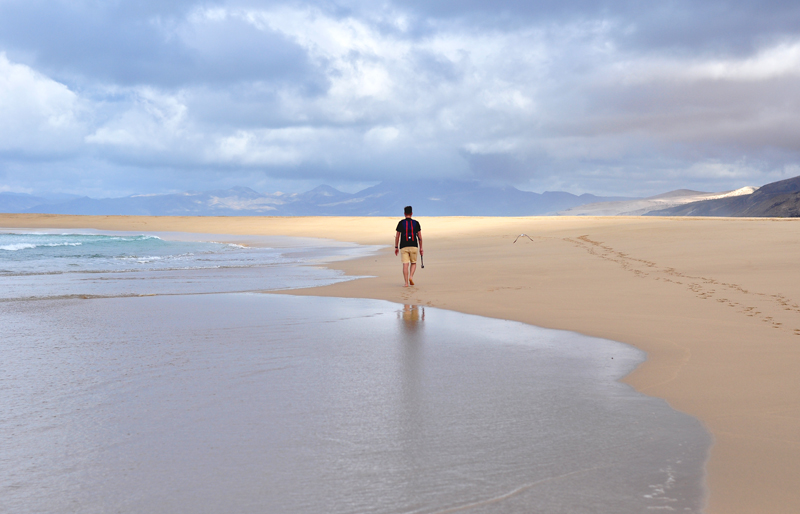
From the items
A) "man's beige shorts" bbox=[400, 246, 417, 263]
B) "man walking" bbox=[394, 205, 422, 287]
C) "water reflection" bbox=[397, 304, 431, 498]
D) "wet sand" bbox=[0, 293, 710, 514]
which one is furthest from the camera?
"man's beige shorts" bbox=[400, 246, 417, 263]

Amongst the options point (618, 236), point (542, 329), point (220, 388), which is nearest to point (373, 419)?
point (220, 388)

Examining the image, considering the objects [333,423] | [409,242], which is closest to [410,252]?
[409,242]

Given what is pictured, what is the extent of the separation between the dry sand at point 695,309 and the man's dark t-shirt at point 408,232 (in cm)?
111

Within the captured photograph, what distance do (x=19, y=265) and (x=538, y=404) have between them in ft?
73.9

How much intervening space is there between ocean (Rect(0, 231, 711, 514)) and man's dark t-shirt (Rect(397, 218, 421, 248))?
581 cm

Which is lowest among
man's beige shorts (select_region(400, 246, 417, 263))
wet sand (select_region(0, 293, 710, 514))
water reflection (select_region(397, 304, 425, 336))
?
wet sand (select_region(0, 293, 710, 514))

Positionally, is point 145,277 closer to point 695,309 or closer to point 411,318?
point 411,318

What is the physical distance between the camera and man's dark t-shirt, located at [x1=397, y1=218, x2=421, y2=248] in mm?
14039

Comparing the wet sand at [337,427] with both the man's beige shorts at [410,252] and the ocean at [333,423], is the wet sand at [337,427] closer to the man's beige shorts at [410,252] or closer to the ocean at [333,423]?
the ocean at [333,423]

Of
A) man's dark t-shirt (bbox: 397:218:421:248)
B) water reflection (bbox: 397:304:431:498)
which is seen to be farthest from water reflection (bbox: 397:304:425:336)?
man's dark t-shirt (bbox: 397:218:421:248)

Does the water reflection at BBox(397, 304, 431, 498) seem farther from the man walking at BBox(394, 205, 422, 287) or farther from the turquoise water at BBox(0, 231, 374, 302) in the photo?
the turquoise water at BBox(0, 231, 374, 302)

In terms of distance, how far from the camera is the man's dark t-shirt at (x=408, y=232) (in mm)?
14039

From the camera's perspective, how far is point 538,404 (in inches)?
184

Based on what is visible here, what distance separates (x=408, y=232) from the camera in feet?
46.6
